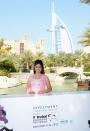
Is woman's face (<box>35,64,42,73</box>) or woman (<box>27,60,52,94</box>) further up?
woman's face (<box>35,64,42,73</box>)

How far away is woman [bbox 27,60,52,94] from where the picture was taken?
150 inches

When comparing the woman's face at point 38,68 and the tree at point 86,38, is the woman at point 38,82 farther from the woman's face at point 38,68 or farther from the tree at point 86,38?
the tree at point 86,38

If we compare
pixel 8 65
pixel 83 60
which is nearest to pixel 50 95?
pixel 83 60

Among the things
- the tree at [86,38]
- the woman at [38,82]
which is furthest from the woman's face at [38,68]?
the tree at [86,38]

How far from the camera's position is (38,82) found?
3.84 meters

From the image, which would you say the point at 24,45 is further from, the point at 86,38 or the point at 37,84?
the point at 37,84

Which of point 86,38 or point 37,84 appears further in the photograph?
point 86,38

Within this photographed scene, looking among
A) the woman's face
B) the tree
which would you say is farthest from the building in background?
the woman's face

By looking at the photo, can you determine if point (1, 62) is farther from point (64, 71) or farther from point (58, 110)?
point (58, 110)

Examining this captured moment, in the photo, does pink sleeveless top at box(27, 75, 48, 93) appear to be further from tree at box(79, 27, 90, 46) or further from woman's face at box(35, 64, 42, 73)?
tree at box(79, 27, 90, 46)

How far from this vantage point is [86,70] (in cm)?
2345

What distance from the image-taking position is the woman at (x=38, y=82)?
3.81 metres

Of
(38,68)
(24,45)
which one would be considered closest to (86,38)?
(24,45)

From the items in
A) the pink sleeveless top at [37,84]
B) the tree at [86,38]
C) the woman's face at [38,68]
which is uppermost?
the tree at [86,38]
